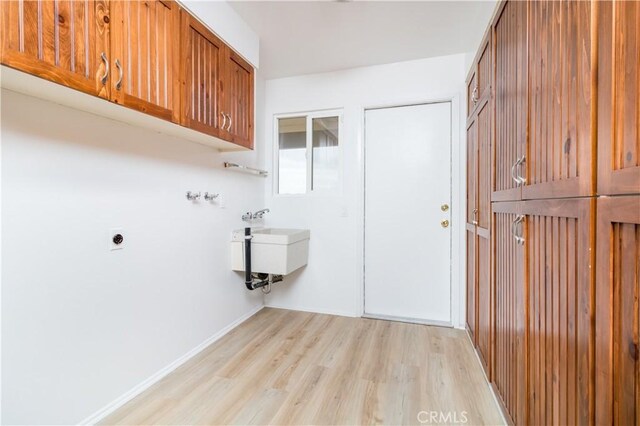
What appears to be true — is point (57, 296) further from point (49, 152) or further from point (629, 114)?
Answer: point (629, 114)

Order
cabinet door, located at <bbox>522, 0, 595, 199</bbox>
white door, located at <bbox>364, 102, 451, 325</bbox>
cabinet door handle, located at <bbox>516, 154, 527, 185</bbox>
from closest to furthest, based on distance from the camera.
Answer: cabinet door, located at <bbox>522, 0, 595, 199</bbox>, cabinet door handle, located at <bbox>516, 154, 527, 185</bbox>, white door, located at <bbox>364, 102, 451, 325</bbox>

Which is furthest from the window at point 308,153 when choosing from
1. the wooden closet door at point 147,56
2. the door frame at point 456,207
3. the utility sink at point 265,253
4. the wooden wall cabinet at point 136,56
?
the wooden closet door at point 147,56

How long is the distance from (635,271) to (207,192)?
232cm

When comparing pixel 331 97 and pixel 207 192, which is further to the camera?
pixel 331 97

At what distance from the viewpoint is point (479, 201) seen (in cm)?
203

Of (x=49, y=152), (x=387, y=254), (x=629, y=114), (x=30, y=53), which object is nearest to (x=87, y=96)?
(x=30, y=53)

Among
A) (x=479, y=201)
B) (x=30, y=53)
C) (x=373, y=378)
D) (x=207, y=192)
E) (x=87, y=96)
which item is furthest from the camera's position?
(x=207, y=192)

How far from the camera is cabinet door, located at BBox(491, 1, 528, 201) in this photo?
1.17 meters

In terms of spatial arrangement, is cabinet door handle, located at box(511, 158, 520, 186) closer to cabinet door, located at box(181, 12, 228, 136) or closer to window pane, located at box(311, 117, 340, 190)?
cabinet door, located at box(181, 12, 228, 136)

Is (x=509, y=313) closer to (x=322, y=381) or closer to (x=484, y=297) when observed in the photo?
(x=484, y=297)

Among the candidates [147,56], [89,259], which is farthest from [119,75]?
[89,259]

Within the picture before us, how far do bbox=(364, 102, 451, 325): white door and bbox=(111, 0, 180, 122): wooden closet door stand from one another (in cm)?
186

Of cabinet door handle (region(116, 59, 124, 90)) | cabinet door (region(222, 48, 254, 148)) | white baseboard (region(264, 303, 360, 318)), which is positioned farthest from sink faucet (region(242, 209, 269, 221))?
cabinet door handle (region(116, 59, 124, 90))

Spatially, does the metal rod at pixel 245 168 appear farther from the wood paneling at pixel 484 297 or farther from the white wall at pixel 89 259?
the wood paneling at pixel 484 297
